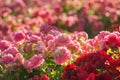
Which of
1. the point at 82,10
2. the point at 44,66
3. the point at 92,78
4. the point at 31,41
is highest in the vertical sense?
the point at 82,10

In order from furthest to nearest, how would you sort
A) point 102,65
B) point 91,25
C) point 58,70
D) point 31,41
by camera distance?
point 91,25
point 31,41
point 58,70
point 102,65

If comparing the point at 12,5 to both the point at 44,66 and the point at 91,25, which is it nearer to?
the point at 91,25

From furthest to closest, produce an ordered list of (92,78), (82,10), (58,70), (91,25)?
(82,10)
(91,25)
(58,70)
(92,78)

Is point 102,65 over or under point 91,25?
under

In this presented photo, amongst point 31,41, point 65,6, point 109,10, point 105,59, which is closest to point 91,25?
point 109,10

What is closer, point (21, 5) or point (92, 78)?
point (92, 78)

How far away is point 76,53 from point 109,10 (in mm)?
5208

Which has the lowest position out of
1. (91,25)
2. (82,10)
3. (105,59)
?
(105,59)

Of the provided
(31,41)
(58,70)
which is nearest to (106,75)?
(58,70)

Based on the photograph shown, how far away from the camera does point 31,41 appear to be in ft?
16.1

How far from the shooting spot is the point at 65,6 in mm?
10883

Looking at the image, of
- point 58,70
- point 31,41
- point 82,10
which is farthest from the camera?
point 82,10

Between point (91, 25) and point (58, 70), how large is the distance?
16.5 ft

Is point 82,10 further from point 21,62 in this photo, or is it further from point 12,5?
point 21,62
